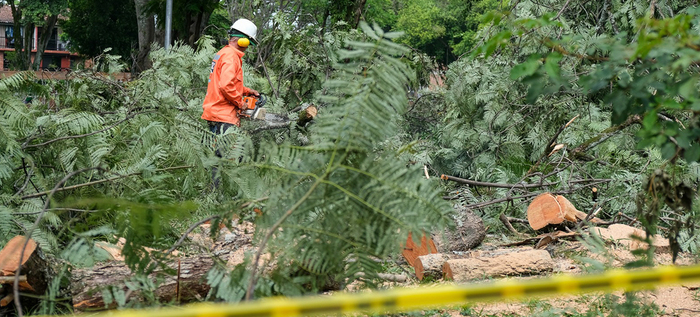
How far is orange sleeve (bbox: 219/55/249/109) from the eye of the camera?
20.3 feet

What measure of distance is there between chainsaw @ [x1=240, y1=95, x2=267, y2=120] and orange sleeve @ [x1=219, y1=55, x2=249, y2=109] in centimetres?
18

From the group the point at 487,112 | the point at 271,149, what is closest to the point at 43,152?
the point at 271,149

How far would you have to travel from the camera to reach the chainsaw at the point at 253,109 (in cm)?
654

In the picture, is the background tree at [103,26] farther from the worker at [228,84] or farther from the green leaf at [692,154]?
the green leaf at [692,154]

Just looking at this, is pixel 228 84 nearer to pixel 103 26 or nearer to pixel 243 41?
pixel 243 41

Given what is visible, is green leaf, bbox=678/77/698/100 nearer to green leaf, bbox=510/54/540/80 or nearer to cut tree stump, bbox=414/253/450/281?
green leaf, bbox=510/54/540/80

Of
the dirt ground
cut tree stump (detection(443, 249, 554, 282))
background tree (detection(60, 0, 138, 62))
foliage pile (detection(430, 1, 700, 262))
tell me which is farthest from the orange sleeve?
background tree (detection(60, 0, 138, 62))

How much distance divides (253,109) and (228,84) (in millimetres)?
494

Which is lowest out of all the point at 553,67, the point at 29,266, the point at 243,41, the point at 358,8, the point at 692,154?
the point at 29,266

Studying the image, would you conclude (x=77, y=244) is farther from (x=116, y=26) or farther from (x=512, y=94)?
(x=116, y=26)

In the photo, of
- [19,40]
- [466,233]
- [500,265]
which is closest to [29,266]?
[500,265]

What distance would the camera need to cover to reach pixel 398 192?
2184 mm

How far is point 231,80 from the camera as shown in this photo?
620cm

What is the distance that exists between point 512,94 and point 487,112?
366mm
